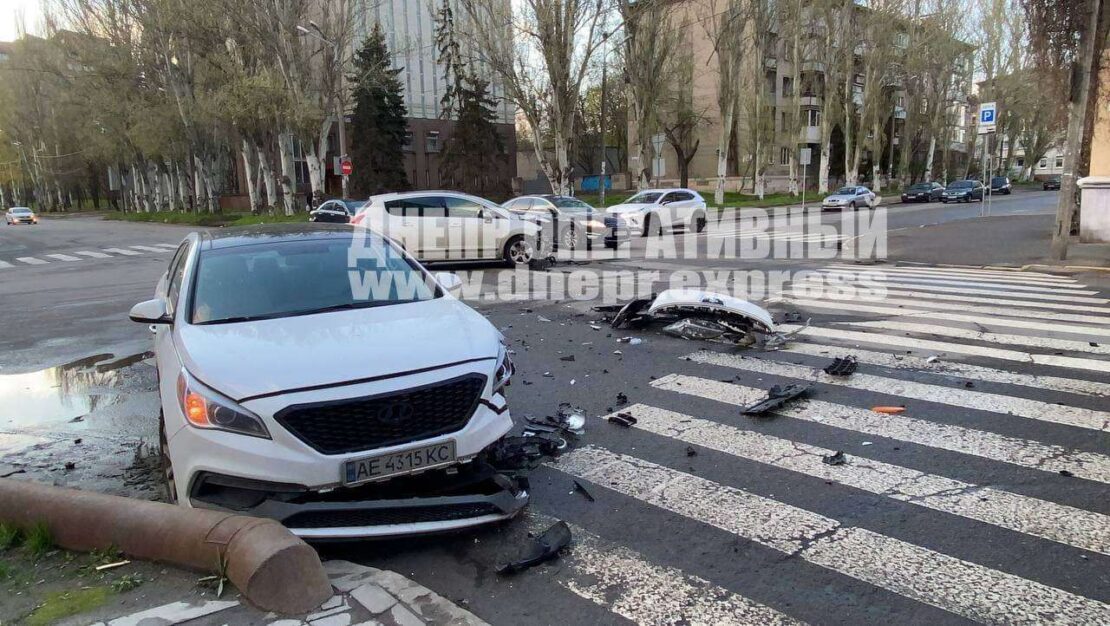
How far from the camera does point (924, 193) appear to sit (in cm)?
4528

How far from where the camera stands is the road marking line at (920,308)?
29.4 ft

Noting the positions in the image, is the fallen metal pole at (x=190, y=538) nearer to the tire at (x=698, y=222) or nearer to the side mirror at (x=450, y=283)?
the side mirror at (x=450, y=283)

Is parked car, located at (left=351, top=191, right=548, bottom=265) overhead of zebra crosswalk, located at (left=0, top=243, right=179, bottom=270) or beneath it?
overhead

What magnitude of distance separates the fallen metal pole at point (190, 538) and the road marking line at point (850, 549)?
76.0 inches

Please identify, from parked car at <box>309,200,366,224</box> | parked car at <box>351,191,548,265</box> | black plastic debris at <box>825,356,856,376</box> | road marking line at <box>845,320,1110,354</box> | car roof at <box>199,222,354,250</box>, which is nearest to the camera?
car roof at <box>199,222,354,250</box>

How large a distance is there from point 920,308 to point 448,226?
930 centimetres

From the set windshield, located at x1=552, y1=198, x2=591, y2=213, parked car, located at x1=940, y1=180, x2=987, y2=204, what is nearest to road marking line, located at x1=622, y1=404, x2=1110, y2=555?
windshield, located at x1=552, y1=198, x2=591, y2=213

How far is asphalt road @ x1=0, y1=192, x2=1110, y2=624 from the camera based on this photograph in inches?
126

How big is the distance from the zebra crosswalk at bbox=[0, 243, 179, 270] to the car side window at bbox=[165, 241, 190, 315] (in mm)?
20675

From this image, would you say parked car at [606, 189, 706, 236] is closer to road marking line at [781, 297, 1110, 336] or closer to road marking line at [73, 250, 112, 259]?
road marking line at [781, 297, 1110, 336]

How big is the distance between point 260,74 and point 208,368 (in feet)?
115

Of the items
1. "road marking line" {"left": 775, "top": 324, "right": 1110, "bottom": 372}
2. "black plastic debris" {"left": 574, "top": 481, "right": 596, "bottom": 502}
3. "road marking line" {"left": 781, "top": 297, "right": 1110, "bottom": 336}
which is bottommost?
"black plastic debris" {"left": 574, "top": 481, "right": 596, "bottom": 502}

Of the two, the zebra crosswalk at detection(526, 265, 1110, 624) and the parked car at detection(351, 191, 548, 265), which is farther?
the parked car at detection(351, 191, 548, 265)

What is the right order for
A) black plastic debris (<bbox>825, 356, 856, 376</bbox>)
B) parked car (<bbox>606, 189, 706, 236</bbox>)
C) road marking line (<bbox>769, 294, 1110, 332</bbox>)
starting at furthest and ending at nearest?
1. parked car (<bbox>606, 189, 706, 236</bbox>)
2. road marking line (<bbox>769, 294, 1110, 332</bbox>)
3. black plastic debris (<bbox>825, 356, 856, 376</bbox>)
